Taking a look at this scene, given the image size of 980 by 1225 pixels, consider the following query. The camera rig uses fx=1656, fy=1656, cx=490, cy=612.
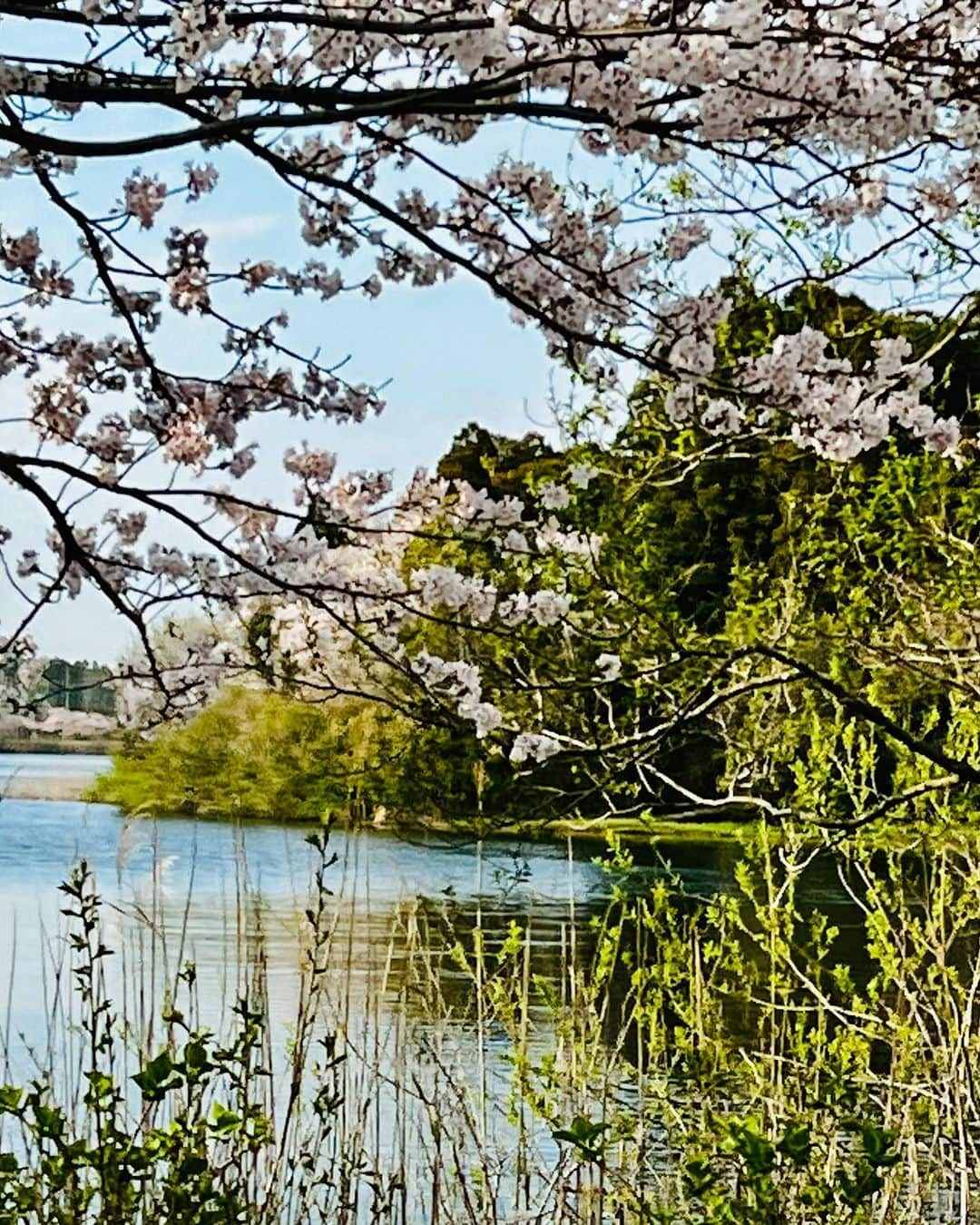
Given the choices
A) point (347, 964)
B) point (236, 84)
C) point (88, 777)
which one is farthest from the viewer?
point (88, 777)

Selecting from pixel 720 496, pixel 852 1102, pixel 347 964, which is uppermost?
pixel 720 496

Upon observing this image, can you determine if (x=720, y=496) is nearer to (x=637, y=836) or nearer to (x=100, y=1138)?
(x=637, y=836)

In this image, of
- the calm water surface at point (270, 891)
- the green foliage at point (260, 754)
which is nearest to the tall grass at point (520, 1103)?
the calm water surface at point (270, 891)

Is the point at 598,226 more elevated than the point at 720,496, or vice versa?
the point at 720,496

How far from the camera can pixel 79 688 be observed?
2.00 m

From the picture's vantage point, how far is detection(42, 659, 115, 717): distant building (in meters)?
2.04

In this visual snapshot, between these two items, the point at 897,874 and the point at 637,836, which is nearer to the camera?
the point at 897,874

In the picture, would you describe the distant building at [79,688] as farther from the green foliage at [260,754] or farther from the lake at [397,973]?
the green foliage at [260,754]

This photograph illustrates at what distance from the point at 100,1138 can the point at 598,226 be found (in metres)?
1.16

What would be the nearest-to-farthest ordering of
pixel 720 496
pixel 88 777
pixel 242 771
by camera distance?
pixel 720 496 < pixel 242 771 < pixel 88 777

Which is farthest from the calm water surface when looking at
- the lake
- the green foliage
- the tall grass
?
the green foliage

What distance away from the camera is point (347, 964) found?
2.59 m

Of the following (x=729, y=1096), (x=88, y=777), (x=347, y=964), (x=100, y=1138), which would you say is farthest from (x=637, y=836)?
(x=100, y=1138)

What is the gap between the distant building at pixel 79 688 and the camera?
80.4 inches
